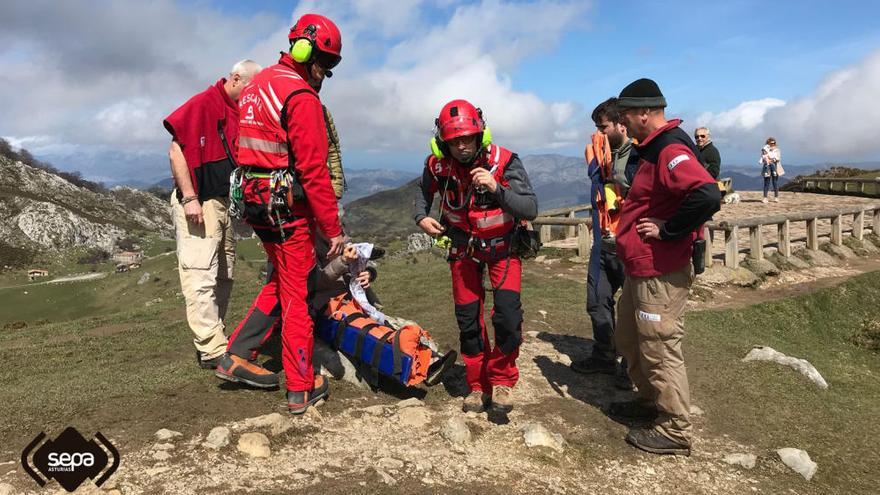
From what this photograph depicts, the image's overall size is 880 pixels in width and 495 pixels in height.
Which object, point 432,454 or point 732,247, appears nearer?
point 432,454

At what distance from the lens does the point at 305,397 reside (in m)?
5.07

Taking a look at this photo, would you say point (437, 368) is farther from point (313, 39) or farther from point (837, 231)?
point (837, 231)

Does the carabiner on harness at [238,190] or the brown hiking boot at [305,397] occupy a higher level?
the carabiner on harness at [238,190]

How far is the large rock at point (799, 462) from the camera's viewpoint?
16.1 feet

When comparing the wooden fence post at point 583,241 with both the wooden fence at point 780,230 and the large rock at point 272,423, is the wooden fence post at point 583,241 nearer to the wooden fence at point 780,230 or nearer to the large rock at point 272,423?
the wooden fence at point 780,230

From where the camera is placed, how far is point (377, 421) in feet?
16.5

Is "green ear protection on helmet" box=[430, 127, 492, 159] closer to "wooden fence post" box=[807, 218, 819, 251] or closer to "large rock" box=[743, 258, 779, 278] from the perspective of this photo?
"large rock" box=[743, 258, 779, 278]

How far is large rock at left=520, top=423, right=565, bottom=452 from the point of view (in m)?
4.83

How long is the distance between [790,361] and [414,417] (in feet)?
17.7

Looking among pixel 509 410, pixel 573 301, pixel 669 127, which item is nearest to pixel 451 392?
pixel 509 410

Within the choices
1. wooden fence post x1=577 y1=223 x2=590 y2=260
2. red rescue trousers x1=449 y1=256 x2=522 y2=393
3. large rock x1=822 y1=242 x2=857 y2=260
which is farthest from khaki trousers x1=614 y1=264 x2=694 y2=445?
large rock x1=822 y1=242 x2=857 y2=260

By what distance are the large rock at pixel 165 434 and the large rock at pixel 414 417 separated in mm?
1826

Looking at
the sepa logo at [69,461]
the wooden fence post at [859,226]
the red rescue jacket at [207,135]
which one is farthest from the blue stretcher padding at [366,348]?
the wooden fence post at [859,226]

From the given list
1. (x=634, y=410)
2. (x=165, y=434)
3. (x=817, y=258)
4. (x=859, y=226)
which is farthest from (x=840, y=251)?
(x=165, y=434)
